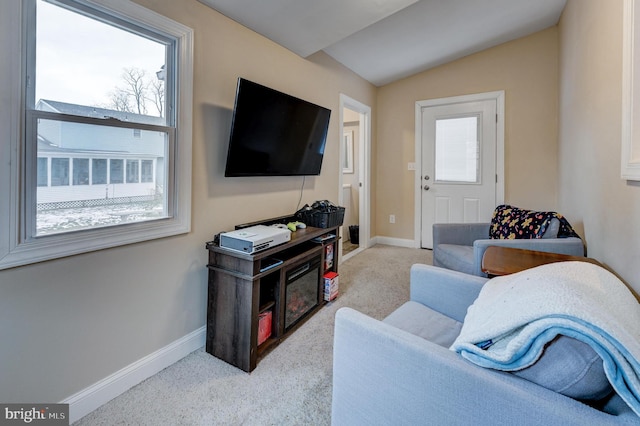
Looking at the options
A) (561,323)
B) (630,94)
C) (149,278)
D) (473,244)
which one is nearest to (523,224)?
(473,244)

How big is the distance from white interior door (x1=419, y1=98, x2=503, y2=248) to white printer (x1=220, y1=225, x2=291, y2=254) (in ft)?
9.47

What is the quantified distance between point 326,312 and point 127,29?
2.18m

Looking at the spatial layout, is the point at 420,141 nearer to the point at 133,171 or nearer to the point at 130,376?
the point at 133,171

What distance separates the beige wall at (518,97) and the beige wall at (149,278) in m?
2.23

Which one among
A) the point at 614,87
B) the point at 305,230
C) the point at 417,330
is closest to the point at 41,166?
the point at 305,230

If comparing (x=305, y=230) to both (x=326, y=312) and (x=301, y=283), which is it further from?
(x=326, y=312)

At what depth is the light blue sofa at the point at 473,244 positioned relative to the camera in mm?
1994

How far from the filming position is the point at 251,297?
68.9 inches

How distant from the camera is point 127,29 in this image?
161 centimetres

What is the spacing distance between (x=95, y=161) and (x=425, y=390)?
1.68 m

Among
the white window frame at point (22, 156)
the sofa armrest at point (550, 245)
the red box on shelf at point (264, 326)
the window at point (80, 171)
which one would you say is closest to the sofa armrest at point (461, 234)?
the sofa armrest at point (550, 245)

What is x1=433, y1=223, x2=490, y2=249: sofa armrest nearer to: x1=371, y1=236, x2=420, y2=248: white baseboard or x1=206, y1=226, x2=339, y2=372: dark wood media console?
x1=206, y1=226, x2=339, y2=372: dark wood media console

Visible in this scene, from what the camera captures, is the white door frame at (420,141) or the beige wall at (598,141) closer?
the beige wall at (598,141)

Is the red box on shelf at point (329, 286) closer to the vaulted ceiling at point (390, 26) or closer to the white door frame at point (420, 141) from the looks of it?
the vaulted ceiling at point (390, 26)
